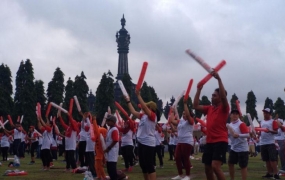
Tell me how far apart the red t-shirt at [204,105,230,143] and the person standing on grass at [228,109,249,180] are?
296 centimetres

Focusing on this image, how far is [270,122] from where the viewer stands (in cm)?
1592

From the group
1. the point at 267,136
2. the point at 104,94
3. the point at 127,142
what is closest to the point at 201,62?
the point at 267,136

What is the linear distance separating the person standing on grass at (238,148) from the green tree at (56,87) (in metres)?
56.6

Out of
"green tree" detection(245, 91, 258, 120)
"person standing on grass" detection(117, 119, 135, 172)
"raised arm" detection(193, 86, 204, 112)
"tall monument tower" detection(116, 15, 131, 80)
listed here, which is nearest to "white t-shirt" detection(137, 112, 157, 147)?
"raised arm" detection(193, 86, 204, 112)

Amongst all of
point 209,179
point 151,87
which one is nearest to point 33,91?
point 151,87

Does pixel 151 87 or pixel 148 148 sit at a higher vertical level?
pixel 151 87

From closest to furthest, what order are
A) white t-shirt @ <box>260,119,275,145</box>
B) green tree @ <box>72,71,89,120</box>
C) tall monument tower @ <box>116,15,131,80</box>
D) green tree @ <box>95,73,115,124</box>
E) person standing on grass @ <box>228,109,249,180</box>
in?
person standing on grass @ <box>228,109,249,180</box> < white t-shirt @ <box>260,119,275,145</box> < green tree @ <box>72,71,89,120</box> < green tree @ <box>95,73,115,124</box> < tall monument tower @ <box>116,15,131,80</box>

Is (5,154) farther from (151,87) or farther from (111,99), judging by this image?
(151,87)

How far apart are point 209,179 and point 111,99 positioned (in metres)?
67.2

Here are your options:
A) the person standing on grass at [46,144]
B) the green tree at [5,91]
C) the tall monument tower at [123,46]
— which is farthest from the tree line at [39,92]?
the tall monument tower at [123,46]

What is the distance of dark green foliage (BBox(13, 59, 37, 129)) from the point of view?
63.4m

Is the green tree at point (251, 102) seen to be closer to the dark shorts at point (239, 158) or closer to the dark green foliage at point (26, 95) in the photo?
the dark green foliage at point (26, 95)

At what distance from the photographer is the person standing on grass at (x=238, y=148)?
13534 millimetres

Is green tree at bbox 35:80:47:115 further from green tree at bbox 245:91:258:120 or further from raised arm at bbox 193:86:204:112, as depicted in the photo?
raised arm at bbox 193:86:204:112
